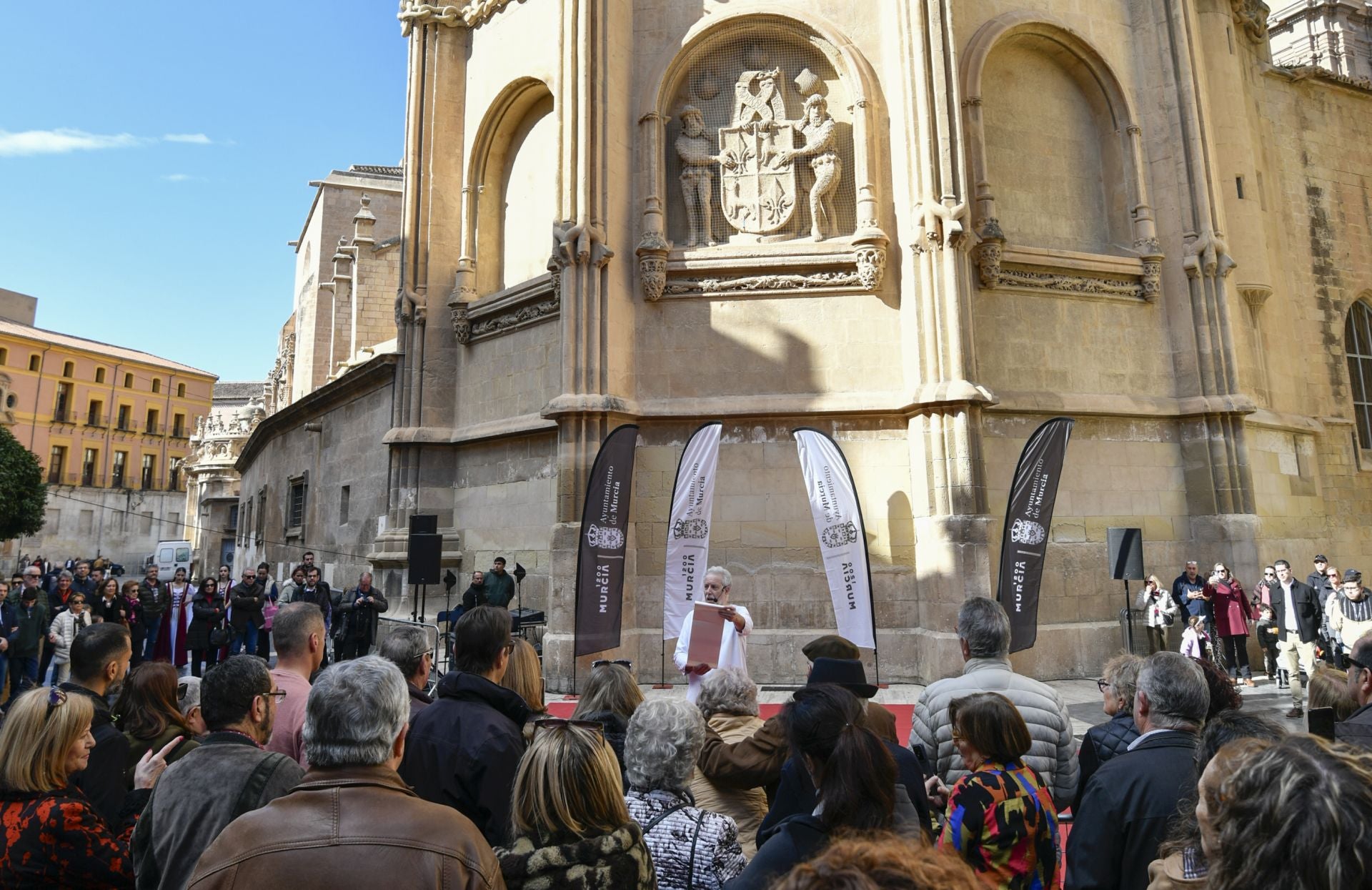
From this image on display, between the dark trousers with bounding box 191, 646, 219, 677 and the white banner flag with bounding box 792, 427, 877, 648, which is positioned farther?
the dark trousers with bounding box 191, 646, 219, 677

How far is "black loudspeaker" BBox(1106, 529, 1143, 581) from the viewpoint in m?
11.2

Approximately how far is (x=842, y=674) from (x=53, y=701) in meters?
2.96

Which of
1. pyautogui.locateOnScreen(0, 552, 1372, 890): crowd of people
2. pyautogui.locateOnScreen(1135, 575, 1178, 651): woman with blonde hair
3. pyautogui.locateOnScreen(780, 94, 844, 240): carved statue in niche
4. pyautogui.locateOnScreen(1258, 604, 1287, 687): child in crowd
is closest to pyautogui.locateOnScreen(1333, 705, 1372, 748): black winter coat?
pyautogui.locateOnScreen(0, 552, 1372, 890): crowd of people

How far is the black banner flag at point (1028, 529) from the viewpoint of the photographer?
1024 cm

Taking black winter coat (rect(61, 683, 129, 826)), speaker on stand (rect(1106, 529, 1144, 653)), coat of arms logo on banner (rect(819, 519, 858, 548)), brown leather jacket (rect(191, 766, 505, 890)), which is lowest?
black winter coat (rect(61, 683, 129, 826))

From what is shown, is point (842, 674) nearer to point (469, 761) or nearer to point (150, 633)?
point (469, 761)

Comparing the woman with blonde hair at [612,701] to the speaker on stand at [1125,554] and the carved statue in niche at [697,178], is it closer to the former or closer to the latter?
the speaker on stand at [1125,554]

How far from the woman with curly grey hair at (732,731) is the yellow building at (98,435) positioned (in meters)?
59.8

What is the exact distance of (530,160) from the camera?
15023mm

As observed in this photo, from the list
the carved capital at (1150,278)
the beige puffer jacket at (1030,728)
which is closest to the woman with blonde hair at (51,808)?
the beige puffer jacket at (1030,728)

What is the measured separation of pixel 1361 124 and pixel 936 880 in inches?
939

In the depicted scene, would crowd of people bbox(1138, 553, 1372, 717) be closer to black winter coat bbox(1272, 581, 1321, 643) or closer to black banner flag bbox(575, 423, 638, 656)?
black winter coat bbox(1272, 581, 1321, 643)

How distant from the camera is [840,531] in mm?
10250

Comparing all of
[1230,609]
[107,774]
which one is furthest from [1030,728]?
[1230,609]
